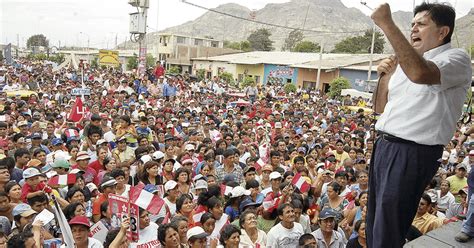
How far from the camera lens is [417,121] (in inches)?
69.1

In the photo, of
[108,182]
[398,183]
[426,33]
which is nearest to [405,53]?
[426,33]

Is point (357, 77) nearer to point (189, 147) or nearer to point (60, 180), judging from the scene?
point (189, 147)

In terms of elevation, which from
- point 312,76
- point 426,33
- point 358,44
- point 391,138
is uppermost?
point 358,44

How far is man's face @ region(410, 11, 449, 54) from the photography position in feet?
5.85

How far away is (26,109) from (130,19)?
1229 centimetres

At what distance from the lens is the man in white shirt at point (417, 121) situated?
5.65ft

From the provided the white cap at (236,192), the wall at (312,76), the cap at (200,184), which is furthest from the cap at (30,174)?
the wall at (312,76)

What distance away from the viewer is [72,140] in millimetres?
7340

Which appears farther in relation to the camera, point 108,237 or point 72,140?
point 72,140

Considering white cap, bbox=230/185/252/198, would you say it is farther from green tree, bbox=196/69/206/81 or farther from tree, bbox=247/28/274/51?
tree, bbox=247/28/274/51

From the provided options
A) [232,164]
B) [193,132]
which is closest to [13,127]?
[193,132]

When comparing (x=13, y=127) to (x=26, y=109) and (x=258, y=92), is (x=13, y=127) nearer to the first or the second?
(x=26, y=109)

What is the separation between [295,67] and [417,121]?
31479mm

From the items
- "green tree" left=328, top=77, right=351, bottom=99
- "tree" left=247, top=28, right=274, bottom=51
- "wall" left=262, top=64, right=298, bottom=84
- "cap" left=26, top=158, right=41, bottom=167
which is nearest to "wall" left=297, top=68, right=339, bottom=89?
"wall" left=262, top=64, right=298, bottom=84
